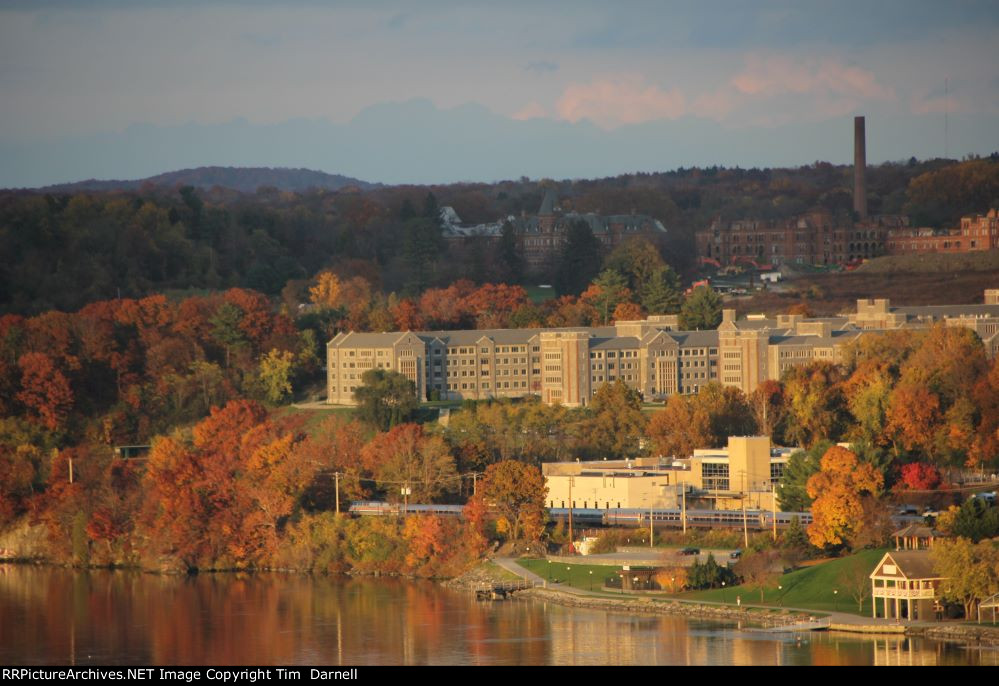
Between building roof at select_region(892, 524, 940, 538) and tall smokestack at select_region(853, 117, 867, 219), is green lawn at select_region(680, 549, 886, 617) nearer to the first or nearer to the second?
building roof at select_region(892, 524, 940, 538)

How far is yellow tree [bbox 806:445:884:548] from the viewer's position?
4947 cm

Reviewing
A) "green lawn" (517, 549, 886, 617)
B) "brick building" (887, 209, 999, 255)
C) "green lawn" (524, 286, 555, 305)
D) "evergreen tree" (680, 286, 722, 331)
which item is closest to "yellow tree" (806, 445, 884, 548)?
"green lawn" (517, 549, 886, 617)

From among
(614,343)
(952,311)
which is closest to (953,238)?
(952,311)

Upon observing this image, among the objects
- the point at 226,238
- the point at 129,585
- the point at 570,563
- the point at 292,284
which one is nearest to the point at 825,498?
the point at 570,563

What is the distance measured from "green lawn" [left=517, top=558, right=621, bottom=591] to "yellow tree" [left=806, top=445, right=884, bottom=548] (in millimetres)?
4690

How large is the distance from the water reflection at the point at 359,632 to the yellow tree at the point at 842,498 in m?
5.84

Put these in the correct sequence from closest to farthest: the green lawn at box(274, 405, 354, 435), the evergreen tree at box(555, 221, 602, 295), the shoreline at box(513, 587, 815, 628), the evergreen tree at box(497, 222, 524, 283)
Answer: the shoreline at box(513, 587, 815, 628), the green lawn at box(274, 405, 354, 435), the evergreen tree at box(555, 221, 602, 295), the evergreen tree at box(497, 222, 524, 283)

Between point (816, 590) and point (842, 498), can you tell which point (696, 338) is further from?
point (816, 590)

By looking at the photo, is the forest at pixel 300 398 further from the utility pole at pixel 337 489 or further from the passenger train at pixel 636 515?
the passenger train at pixel 636 515

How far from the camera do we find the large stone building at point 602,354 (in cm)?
7312

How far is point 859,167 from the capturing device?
113625mm

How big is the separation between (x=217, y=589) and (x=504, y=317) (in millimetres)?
33871

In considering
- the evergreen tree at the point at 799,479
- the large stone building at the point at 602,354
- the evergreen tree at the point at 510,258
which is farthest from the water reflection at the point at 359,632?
the evergreen tree at the point at 510,258
